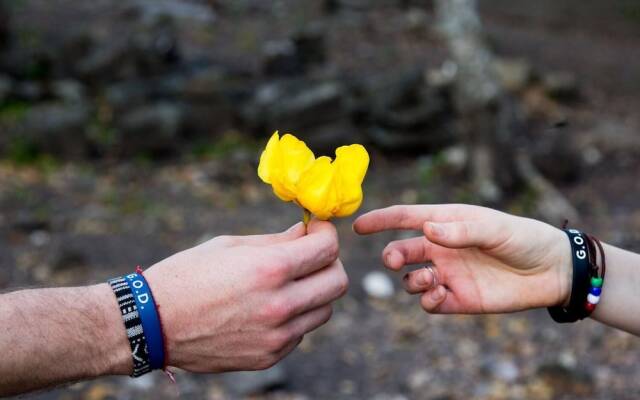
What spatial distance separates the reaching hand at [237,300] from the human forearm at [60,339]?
0.41 ft

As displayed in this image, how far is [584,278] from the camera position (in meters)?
2.12

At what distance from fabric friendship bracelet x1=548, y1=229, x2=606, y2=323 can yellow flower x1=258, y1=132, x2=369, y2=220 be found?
0.70m

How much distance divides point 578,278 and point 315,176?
84cm

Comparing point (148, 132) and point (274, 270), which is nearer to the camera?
point (274, 270)

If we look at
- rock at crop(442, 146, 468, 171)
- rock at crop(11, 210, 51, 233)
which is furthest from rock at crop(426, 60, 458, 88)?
rock at crop(11, 210, 51, 233)

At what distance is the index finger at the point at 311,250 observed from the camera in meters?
1.86

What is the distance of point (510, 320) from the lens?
4582 mm

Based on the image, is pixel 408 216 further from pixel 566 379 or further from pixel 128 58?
pixel 128 58

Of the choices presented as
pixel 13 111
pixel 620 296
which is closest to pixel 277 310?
pixel 620 296

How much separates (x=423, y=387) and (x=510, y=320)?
888 mm

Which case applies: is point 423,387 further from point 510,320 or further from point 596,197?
point 596,197

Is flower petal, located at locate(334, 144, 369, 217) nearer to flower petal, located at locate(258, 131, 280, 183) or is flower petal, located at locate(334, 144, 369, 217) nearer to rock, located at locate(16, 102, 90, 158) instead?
flower petal, located at locate(258, 131, 280, 183)

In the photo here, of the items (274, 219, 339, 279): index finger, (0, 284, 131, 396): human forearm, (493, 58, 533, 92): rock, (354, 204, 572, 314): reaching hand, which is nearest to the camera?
(0, 284, 131, 396): human forearm

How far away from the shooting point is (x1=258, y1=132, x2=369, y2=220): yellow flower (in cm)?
184
